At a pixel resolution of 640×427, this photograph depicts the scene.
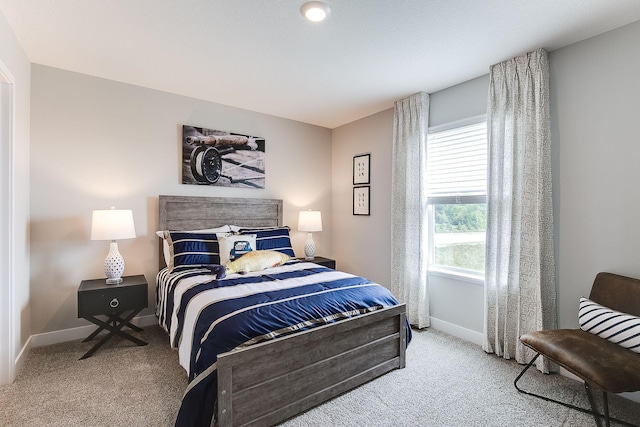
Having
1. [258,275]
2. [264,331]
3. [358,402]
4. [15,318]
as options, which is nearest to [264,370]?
[264,331]

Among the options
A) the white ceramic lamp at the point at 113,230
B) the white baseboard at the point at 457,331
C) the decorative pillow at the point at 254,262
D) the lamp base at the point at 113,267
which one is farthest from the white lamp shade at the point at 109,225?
the white baseboard at the point at 457,331

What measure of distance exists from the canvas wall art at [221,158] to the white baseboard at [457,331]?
2.66 m

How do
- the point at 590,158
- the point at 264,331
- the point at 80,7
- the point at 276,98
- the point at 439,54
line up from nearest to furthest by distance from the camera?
the point at 264,331, the point at 80,7, the point at 590,158, the point at 439,54, the point at 276,98

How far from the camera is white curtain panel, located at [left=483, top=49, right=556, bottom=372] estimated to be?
2.45 metres

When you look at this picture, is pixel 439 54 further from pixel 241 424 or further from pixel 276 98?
pixel 241 424

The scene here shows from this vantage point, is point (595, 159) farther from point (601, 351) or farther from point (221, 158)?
point (221, 158)

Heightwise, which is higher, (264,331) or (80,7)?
(80,7)

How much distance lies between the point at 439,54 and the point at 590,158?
1.39 m

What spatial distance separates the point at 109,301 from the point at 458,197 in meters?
3.39

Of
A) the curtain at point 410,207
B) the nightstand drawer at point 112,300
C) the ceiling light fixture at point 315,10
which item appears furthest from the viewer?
the curtain at point 410,207

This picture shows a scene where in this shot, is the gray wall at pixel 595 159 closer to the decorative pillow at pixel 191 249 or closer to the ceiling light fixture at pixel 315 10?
the ceiling light fixture at pixel 315 10

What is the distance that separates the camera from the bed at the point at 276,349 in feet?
5.43

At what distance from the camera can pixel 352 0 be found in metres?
1.92

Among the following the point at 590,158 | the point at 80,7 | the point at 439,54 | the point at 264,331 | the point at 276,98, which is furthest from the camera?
the point at 276,98
